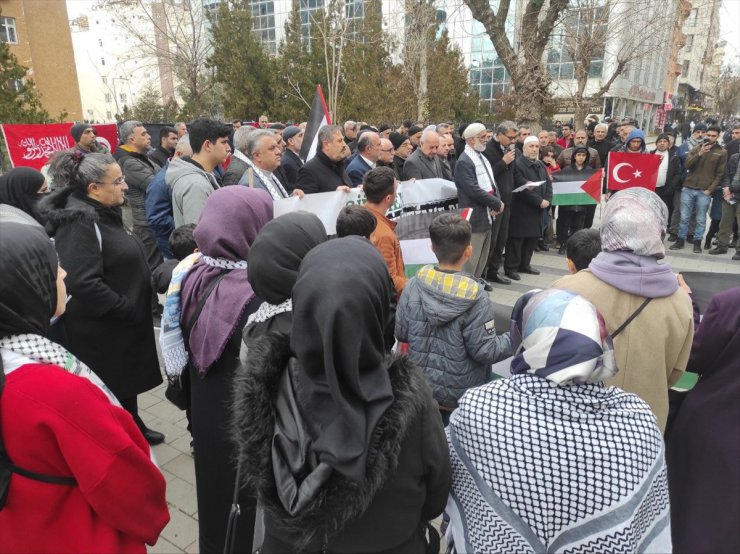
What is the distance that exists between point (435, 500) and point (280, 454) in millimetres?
514

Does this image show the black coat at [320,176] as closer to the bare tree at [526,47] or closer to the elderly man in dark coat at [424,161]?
the elderly man in dark coat at [424,161]

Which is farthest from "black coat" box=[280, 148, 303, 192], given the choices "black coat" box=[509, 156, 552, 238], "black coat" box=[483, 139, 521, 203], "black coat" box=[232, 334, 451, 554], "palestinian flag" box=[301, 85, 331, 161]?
"black coat" box=[232, 334, 451, 554]

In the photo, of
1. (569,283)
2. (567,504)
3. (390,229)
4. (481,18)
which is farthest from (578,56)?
(567,504)

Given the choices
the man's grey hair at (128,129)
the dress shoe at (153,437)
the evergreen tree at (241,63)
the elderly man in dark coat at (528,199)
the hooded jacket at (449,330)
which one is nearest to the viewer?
the hooded jacket at (449,330)

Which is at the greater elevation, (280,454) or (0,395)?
(0,395)

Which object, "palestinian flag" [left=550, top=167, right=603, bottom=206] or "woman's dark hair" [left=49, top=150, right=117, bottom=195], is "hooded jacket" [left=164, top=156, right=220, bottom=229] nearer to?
"woman's dark hair" [left=49, top=150, right=117, bottom=195]

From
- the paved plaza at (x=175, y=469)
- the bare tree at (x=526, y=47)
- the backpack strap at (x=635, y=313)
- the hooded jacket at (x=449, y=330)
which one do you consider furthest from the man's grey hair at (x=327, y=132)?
the bare tree at (x=526, y=47)

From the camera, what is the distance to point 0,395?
4.38 feet

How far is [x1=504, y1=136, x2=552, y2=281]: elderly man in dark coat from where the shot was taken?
719 cm

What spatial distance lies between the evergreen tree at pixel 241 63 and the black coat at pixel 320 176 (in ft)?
81.1

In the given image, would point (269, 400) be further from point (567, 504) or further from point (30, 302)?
point (567, 504)

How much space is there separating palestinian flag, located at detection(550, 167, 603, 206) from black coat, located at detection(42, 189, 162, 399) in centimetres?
666

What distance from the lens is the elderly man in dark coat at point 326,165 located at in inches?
196

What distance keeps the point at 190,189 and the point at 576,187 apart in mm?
6120
